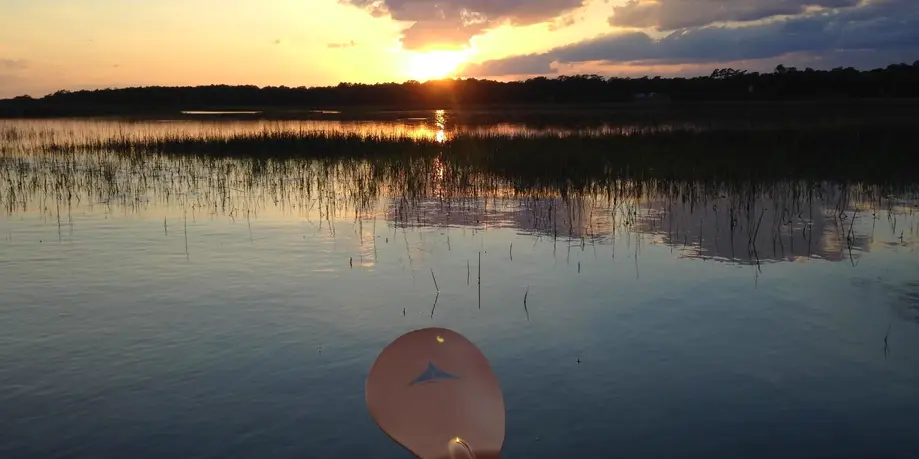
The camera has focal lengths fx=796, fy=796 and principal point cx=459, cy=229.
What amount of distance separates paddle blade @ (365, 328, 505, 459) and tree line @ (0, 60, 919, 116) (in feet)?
169

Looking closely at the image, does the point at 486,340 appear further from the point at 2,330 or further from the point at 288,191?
the point at 288,191

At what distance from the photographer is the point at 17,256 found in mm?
8781

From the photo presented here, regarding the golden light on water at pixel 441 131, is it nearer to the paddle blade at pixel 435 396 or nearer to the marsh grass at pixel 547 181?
the marsh grass at pixel 547 181

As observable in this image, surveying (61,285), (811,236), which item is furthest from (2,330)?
(811,236)

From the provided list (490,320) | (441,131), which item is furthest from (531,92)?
(490,320)

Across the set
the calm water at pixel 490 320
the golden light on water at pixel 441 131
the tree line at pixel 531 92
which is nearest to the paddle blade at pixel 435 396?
the calm water at pixel 490 320

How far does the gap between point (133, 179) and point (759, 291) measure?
40.4ft

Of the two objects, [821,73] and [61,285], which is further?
[821,73]

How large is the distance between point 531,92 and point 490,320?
189 ft

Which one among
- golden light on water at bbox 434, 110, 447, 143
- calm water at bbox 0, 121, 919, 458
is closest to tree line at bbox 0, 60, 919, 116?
golden light on water at bbox 434, 110, 447, 143

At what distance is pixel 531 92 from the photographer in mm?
62531

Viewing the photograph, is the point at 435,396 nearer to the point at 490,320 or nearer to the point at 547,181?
the point at 490,320

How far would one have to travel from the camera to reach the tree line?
50.1 m

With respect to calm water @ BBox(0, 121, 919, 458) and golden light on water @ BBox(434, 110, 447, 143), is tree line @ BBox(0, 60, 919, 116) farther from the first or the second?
calm water @ BBox(0, 121, 919, 458)
